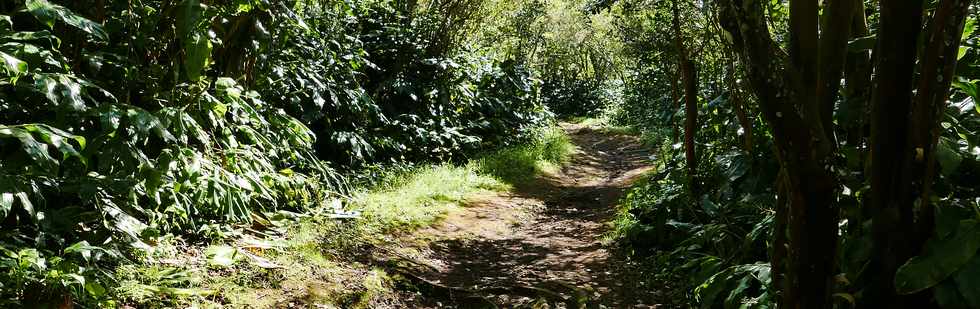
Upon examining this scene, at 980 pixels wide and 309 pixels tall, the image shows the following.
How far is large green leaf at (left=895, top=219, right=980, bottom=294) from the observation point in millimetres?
2014

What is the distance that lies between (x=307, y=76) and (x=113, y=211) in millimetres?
4147

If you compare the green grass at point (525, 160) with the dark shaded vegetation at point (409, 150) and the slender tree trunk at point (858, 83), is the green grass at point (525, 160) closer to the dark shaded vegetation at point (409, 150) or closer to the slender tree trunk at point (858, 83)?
the dark shaded vegetation at point (409, 150)

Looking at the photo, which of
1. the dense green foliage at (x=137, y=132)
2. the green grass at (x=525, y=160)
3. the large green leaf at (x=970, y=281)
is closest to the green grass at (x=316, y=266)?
the dense green foliage at (x=137, y=132)

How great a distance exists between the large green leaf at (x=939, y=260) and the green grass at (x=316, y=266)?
123 inches

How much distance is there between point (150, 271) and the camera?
359cm

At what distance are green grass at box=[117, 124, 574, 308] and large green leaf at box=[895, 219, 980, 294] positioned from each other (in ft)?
10.2

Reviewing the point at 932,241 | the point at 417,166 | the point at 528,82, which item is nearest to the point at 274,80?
the point at 417,166

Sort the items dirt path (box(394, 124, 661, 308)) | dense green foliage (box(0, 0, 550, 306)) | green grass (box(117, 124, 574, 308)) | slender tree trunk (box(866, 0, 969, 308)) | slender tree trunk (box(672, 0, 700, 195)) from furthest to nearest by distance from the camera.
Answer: slender tree trunk (box(672, 0, 700, 195)), dirt path (box(394, 124, 661, 308)), green grass (box(117, 124, 574, 308)), dense green foliage (box(0, 0, 550, 306)), slender tree trunk (box(866, 0, 969, 308))

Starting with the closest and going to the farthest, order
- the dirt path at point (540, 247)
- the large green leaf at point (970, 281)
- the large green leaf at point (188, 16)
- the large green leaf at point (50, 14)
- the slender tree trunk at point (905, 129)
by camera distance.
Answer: the large green leaf at point (970, 281), the slender tree trunk at point (905, 129), the large green leaf at point (50, 14), the large green leaf at point (188, 16), the dirt path at point (540, 247)

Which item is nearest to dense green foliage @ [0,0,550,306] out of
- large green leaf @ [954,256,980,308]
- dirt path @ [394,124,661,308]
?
dirt path @ [394,124,661,308]

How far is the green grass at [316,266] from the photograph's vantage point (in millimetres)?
3557

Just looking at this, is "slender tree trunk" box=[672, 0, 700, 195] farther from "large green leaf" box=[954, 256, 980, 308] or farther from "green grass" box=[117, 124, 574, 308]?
"large green leaf" box=[954, 256, 980, 308]

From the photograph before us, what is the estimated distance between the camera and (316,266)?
4555 millimetres

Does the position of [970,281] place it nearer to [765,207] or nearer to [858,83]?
[858,83]
